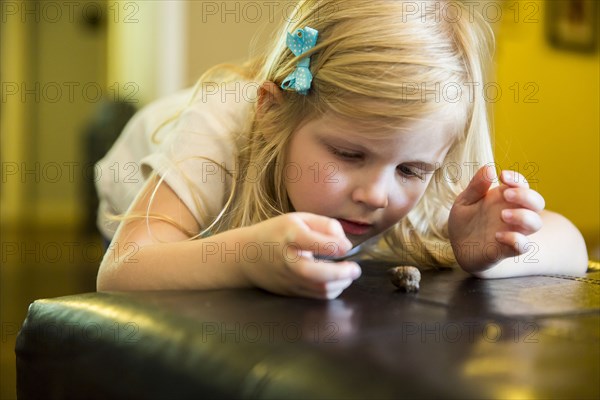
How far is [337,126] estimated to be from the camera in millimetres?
1004

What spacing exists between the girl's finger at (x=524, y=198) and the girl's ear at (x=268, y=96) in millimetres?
350

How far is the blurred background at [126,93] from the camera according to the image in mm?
3238

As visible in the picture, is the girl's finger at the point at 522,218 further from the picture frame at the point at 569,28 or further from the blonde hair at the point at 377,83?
the picture frame at the point at 569,28

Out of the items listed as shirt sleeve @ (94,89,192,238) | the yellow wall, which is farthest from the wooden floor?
the yellow wall

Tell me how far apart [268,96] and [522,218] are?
41cm

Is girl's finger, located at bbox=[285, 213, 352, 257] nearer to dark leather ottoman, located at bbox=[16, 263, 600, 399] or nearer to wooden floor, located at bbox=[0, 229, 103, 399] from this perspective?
dark leather ottoman, located at bbox=[16, 263, 600, 399]

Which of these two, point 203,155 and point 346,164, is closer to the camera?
point 346,164

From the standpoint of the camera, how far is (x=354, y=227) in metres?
1.05

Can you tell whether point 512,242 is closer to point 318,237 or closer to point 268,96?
point 318,237

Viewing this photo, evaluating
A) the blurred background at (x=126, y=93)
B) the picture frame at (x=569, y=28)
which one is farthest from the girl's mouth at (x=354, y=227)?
the picture frame at (x=569, y=28)

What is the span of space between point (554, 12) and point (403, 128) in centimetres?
262

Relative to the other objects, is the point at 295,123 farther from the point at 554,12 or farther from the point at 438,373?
the point at 554,12

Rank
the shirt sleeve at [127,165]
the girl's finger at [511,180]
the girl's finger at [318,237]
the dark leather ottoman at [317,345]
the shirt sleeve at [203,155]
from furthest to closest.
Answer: the shirt sleeve at [127,165] < the shirt sleeve at [203,155] < the girl's finger at [511,180] < the girl's finger at [318,237] < the dark leather ottoman at [317,345]

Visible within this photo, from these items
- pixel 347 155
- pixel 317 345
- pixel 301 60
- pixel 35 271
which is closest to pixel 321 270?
pixel 317 345
